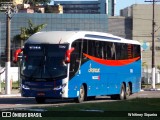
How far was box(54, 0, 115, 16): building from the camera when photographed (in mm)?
165000

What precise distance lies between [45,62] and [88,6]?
15072cm

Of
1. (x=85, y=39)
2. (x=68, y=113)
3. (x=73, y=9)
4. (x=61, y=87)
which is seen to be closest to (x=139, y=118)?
(x=68, y=113)

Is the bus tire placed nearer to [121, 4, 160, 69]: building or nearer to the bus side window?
the bus side window

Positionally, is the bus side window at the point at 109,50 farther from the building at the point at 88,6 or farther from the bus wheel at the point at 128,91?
the building at the point at 88,6

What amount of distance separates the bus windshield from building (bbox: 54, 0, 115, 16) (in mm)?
137180

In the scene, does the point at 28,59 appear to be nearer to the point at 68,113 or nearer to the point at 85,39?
the point at 85,39

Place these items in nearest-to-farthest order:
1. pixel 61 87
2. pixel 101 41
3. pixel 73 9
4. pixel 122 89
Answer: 1. pixel 61 87
2. pixel 101 41
3. pixel 122 89
4. pixel 73 9

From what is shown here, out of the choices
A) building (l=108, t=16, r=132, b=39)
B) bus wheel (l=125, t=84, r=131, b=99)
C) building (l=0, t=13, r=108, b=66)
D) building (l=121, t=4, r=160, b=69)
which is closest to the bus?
bus wheel (l=125, t=84, r=131, b=99)

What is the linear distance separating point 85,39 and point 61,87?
3.06 metres

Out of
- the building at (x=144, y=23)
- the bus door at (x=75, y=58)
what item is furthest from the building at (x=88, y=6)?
the bus door at (x=75, y=58)

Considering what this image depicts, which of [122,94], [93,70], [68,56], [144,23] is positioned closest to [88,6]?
[144,23]

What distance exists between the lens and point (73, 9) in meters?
173

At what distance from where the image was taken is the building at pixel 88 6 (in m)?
165

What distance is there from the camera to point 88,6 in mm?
175875
